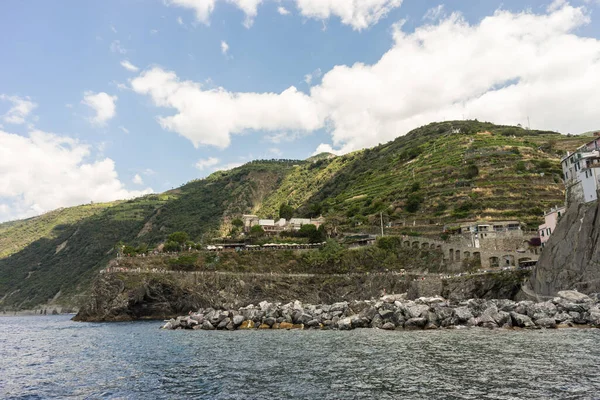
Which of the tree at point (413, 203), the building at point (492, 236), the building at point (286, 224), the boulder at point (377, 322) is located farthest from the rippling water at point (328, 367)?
the building at point (286, 224)

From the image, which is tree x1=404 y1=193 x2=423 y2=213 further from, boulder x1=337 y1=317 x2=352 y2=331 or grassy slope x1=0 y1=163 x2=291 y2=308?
grassy slope x1=0 y1=163 x2=291 y2=308

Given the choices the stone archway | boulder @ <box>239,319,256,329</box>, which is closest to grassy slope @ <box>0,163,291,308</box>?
boulder @ <box>239,319,256,329</box>

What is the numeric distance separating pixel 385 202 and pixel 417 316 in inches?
2662

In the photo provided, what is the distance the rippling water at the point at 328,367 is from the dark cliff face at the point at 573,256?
14.8 m

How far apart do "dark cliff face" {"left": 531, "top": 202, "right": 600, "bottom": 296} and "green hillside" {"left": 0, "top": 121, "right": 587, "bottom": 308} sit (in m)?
29.2

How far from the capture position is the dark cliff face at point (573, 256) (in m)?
45.1

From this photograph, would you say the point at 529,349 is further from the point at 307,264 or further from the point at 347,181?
the point at 347,181

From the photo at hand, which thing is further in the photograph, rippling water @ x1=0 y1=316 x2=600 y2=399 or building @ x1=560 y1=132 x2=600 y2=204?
building @ x1=560 y1=132 x2=600 y2=204

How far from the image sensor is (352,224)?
101062mm

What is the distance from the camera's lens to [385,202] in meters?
108

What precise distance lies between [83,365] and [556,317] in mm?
38502

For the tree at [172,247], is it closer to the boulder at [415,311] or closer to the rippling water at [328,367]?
the rippling water at [328,367]

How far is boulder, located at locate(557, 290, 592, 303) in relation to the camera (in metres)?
40.3

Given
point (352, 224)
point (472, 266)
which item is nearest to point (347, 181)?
point (352, 224)
